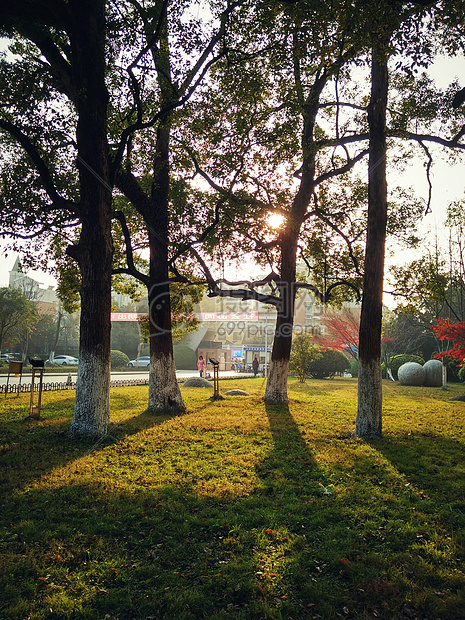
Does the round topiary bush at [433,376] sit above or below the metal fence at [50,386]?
above

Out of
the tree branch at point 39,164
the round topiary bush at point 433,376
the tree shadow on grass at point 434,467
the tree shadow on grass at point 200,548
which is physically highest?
the tree branch at point 39,164

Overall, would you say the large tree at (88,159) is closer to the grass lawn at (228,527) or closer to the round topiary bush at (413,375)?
the grass lawn at (228,527)

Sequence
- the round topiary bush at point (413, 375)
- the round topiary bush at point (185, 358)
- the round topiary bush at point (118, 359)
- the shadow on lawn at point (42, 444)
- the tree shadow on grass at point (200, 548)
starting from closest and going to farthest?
1. the tree shadow on grass at point (200, 548)
2. the shadow on lawn at point (42, 444)
3. the round topiary bush at point (413, 375)
4. the round topiary bush at point (118, 359)
5. the round topiary bush at point (185, 358)

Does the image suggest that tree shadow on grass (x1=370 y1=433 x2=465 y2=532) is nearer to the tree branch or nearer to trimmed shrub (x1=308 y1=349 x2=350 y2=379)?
the tree branch

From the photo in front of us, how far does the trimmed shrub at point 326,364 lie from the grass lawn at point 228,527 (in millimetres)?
24685

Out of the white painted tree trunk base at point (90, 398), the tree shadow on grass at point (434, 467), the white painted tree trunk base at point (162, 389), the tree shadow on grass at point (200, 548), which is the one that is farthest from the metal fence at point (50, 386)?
the tree shadow on grass at point (434, 467)

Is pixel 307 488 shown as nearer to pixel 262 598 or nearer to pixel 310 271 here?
pixel 262 598

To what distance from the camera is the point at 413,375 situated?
26094 mm

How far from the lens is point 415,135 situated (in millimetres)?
12016

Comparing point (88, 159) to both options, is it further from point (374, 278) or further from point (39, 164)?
point (374, 278)

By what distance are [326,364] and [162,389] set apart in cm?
2377

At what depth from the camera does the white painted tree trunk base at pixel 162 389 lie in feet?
38.4

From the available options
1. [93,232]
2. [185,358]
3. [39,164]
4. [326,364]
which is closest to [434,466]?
[93,232]

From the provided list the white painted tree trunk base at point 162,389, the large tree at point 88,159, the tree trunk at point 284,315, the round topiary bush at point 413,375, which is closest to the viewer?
the large tree at point 88,159
